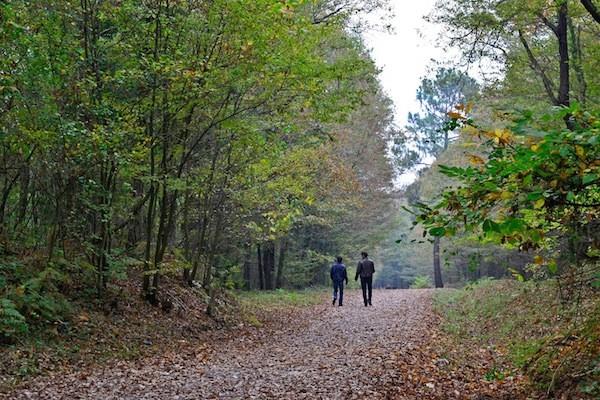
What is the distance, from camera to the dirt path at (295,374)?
7055mm

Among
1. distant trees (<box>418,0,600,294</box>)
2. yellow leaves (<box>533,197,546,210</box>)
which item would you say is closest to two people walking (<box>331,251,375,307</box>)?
distant trees (<box>418,0,600,294</box>)

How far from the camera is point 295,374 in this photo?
8367mm

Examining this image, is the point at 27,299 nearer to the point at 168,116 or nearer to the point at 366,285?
the point at 168,116

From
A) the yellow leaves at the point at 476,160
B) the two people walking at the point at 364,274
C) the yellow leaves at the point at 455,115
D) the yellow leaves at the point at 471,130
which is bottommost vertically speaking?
the two people walking at the point at 364,274

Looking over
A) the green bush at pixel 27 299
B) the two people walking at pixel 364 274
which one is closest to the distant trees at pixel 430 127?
the two people walking at pixel 364 274

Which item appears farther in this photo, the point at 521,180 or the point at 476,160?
the point at 476,160

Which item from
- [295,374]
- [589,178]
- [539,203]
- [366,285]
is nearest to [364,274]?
[366,285]

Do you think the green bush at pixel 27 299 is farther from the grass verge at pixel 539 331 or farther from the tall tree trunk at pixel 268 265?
the tall tree trunk at pixel 268 265

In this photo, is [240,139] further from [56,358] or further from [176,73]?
[56,358]

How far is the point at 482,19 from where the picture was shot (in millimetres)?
12445

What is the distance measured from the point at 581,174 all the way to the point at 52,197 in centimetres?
975

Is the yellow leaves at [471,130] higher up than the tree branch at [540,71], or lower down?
lower down

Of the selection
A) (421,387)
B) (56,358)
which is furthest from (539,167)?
(56,358)

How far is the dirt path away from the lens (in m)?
7.05
